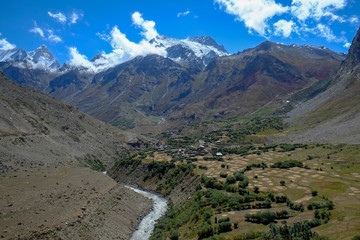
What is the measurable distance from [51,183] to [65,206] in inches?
816

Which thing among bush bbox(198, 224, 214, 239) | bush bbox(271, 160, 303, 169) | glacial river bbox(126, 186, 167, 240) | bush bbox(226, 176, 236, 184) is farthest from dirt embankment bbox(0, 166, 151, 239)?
bush bbox(271, 160, 303, 169)

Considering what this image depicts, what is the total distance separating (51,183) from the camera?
89.3 metres

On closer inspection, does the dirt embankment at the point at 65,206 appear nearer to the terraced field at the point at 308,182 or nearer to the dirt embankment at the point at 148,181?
the dirt embankment at the point at 148,181

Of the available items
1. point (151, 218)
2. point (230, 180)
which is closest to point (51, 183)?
point (151, 218)

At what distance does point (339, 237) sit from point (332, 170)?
68684 millimetres

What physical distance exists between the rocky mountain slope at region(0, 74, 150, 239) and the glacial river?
2517mm

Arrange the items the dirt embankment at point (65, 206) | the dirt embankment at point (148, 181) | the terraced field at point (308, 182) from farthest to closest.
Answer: the dirt embankment at point (148, 181) → the dirt embankment at point (65, 206) → the terraced field at point (308, 182)

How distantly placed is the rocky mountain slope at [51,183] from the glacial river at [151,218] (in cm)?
252

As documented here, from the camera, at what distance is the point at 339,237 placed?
141 ft

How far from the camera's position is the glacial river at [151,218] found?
245 ft

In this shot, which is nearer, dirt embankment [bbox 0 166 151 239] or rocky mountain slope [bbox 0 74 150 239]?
dirt embankment [bbox 0 166 151 239]

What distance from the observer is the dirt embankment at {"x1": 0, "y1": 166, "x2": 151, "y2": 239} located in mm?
59688

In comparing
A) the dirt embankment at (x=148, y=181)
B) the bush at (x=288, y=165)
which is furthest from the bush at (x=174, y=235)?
the bush at (x=288, y=165)

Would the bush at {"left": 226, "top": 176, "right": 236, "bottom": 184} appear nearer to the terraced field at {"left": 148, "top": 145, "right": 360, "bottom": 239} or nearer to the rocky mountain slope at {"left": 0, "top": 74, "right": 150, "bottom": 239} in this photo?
the terraced field at {"left": 148, "top": 145, "right": 360, "bottom": 239}
